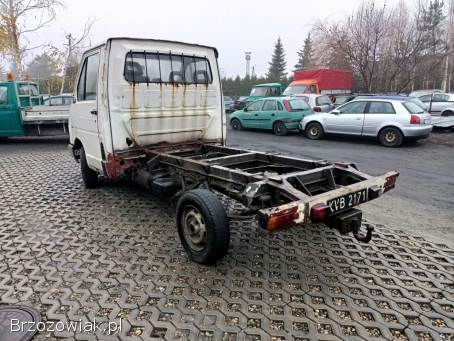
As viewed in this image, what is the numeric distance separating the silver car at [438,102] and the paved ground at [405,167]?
2.86 m

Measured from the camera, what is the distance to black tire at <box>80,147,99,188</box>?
598 centimetres

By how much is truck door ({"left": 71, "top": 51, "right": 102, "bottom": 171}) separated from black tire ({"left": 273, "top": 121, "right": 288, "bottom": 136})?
906cm

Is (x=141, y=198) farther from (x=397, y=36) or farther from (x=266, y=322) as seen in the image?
(x=397, y=36)

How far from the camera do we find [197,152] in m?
5.55

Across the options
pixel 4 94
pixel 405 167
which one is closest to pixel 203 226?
pixel 405 167

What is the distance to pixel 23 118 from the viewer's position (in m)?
10.8

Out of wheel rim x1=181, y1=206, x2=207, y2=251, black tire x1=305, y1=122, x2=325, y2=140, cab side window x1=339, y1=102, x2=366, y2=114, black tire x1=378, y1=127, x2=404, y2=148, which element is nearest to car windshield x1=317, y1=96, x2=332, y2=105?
black tire x1=305, y1=122, x2=325, y2=140

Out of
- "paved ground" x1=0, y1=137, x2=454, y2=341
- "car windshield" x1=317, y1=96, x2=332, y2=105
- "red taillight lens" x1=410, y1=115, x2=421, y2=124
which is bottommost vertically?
"paved ground" x1=0, y1=137, x2=454, y2=341

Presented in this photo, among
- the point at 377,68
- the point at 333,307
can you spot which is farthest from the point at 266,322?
the point at 377,68

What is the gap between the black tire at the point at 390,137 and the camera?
35.1 ft

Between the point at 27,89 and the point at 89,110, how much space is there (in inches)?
355

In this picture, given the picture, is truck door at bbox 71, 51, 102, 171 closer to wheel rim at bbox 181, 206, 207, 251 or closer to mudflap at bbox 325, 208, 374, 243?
wheel rim at bbox 181, 206, 207, 251

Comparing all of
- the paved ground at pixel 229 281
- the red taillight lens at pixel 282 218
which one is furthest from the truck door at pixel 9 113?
the red taillight lens at pixel 282 218

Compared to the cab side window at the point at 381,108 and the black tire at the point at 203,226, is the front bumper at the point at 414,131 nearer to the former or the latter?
the cab side window at the point at 381,108
